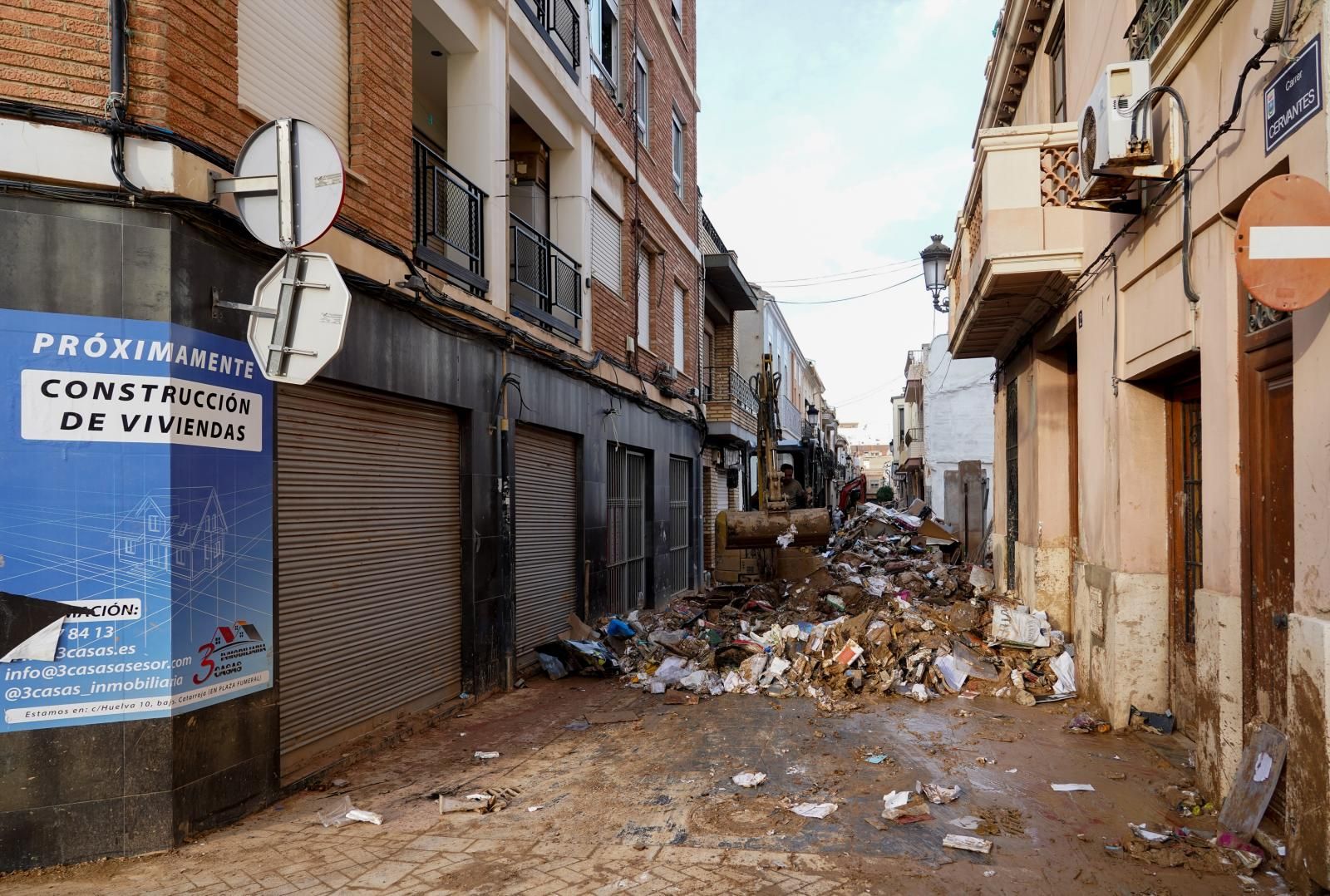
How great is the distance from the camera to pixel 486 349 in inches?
337

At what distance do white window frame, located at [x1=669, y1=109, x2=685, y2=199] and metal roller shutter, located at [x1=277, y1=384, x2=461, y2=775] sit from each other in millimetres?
10136

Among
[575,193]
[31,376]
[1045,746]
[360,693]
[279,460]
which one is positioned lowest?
[1045,746]

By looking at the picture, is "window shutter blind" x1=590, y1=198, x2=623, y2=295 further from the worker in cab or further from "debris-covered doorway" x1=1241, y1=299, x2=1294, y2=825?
"debris-covered doorway" x1=1241, y1=299, x2=1294, y2=825

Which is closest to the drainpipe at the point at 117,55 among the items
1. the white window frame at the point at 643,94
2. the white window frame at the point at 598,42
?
the white window frame at the point at 598,42

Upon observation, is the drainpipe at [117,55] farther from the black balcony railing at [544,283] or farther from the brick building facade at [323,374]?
the black balcony railing at [544,283]

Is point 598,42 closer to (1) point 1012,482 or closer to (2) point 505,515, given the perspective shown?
(2) point 505,515

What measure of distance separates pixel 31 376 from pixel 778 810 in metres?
4.67

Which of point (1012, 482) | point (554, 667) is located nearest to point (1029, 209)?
point (1012, 482)

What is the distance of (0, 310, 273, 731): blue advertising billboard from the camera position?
439 cm

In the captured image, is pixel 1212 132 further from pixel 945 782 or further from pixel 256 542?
pixel 256 542

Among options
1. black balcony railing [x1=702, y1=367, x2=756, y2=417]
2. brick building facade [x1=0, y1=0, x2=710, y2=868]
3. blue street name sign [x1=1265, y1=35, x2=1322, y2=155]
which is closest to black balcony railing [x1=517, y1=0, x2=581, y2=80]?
brick building facade [x1=0, y1=0, x2=710, y2=868]

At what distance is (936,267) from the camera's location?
522 inches

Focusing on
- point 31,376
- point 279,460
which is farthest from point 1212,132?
point 31,376

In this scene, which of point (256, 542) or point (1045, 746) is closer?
point (256, 542)
